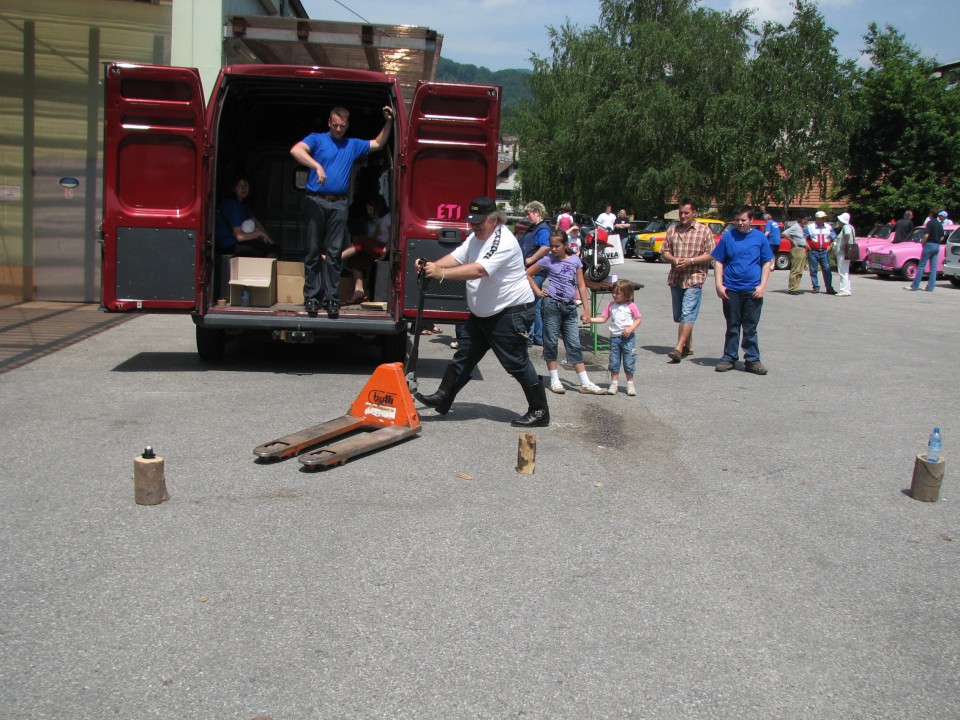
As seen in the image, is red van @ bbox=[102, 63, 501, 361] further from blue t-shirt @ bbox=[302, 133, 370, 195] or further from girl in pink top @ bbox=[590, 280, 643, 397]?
girl in pink top @ bbox=[590, 280, 643, 397]

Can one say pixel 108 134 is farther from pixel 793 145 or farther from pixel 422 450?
pixel 793 145

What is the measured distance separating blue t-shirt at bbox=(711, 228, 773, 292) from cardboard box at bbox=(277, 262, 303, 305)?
15.2 feet

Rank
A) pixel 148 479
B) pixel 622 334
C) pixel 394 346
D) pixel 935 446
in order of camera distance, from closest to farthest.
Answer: pixel 148 479
pixel 935 446
pixel 622 334
pixel 394 346

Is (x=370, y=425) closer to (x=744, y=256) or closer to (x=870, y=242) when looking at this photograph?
(x=744, y=256)

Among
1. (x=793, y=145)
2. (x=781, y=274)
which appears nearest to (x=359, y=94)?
(x=781, y=274)

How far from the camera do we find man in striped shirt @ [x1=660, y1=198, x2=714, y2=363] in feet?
36.6

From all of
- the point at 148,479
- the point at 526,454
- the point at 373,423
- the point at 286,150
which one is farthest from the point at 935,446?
the point at 286,150

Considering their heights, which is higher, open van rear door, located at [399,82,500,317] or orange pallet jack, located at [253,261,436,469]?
open van rear door, located at [399,82,500,317]

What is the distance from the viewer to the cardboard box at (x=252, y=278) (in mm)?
9594

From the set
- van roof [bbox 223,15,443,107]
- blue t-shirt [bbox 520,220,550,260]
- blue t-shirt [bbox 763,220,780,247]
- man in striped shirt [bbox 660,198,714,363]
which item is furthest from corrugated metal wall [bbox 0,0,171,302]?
blue t-shirt [bbox 763,220,780,247]

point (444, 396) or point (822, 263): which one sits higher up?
point (822, 263)

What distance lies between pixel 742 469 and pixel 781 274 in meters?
24.2

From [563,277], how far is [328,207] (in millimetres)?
2356

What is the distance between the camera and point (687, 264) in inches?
441
